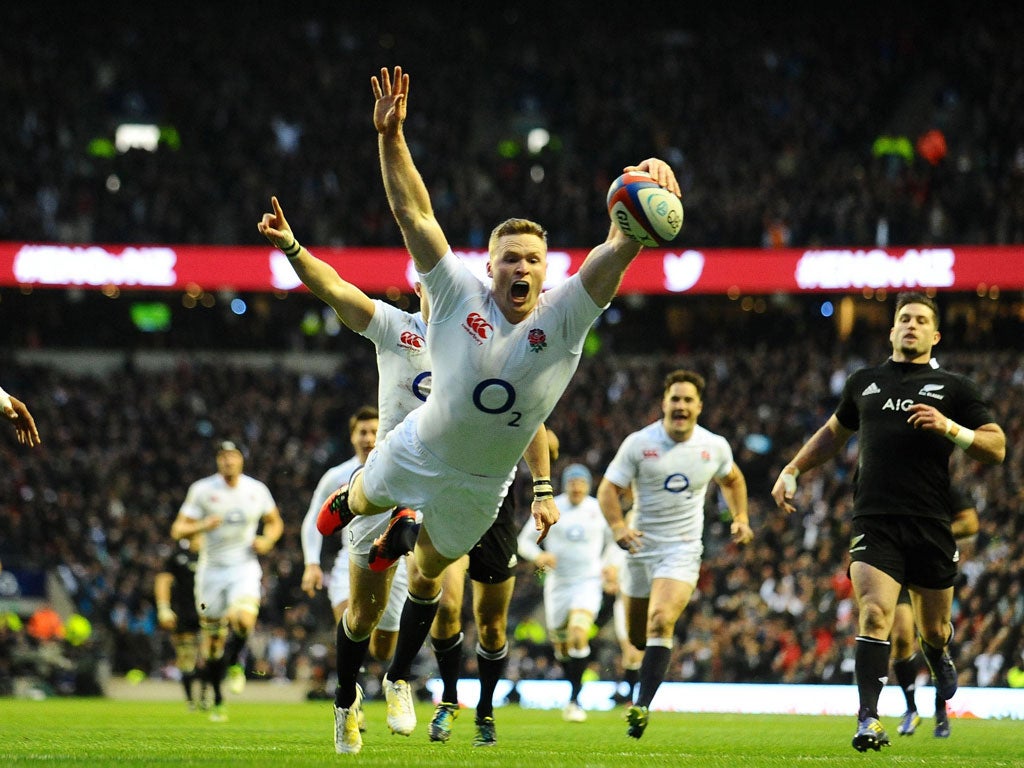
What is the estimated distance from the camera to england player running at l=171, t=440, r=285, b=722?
1582 centimetres

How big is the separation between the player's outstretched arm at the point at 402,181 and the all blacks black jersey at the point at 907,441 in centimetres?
350

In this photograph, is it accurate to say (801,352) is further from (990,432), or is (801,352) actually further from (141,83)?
(990,432)

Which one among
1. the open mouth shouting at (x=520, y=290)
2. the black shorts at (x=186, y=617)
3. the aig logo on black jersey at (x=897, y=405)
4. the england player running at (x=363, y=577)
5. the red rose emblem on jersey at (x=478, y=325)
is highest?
the open mouth shouting at (x=520, y=290)

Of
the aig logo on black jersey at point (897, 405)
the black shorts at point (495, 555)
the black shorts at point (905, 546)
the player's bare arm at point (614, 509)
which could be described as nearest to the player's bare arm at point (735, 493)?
the player's bare arm at point (614, 509)

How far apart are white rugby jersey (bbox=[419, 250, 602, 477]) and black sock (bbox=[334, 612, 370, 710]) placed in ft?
6.14

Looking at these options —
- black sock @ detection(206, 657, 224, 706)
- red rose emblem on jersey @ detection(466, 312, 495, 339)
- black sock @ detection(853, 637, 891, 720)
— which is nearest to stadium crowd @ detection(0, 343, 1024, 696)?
black sock @ detection(206, 657, 224, 706)

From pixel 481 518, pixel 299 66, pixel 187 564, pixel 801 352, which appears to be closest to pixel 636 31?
pixel 299 66

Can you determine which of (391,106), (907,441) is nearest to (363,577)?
(391,106)

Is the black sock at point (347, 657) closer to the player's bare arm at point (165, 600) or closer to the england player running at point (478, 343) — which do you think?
the england player running at point (478, 343)

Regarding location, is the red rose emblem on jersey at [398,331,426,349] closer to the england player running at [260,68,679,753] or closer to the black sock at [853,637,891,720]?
the england player running at [260,68,679,753]

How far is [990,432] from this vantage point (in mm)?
8703

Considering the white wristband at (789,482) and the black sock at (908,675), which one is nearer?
the white wristband at (789,482)

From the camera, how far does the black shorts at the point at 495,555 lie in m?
9.67

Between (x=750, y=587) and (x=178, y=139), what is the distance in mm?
20736
